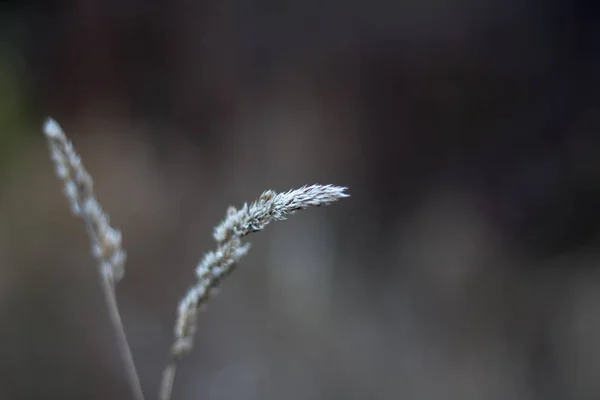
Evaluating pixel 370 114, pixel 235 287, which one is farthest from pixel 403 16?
pixel 235 287

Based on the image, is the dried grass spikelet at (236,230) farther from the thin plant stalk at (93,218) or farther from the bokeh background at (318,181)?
the bokeh background at (318,181)

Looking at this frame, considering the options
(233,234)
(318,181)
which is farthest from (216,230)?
(318,181)

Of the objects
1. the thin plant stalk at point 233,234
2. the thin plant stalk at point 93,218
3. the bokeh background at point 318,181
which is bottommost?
the thin plant stalk at point 233,234

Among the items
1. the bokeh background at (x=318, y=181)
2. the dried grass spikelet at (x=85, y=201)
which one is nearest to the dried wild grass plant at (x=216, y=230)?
the dried grass spikelet at (x=85, y=201)

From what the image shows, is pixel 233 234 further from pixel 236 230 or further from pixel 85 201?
pixel 85 201

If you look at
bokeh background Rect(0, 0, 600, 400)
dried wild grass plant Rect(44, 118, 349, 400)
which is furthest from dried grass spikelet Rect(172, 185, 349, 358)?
bokeh background Rect(0, 0, 600, 400)
